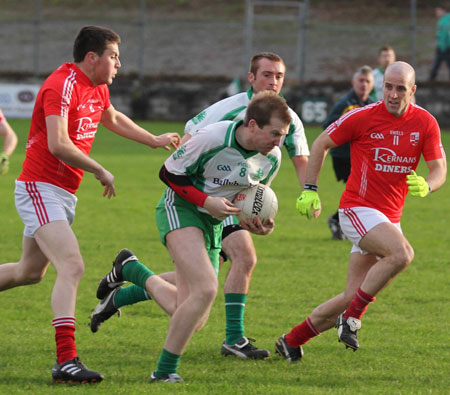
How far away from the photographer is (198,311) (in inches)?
216

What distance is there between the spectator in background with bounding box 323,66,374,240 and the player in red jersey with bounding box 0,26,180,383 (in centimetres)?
571

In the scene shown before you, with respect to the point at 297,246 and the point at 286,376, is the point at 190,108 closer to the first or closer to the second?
the point at 297,246

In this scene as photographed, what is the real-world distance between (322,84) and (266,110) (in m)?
22.6

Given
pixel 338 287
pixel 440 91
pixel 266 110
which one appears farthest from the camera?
pixel 440 91

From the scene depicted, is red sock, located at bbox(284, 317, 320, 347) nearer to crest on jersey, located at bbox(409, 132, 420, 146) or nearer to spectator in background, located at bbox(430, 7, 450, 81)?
crest on jersey, located at bbox(409, 132, 420, 146)

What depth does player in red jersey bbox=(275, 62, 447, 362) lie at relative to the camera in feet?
21.2

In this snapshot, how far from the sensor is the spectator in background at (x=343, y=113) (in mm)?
11664

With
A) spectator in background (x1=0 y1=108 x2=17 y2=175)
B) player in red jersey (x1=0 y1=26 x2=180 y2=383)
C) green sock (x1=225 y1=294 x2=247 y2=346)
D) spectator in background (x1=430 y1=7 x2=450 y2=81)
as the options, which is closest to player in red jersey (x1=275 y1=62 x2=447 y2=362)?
green sock (x1=225 y1=294 x2=247 y2=346)

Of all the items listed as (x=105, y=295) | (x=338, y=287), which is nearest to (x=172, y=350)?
(x=105, y=295)

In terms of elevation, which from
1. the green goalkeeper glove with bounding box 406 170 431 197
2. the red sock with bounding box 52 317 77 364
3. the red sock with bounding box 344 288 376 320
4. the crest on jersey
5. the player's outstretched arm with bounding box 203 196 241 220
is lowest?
the red sock with bounding box 52 317 77 364

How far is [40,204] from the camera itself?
602 cm

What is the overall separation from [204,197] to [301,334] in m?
1.46

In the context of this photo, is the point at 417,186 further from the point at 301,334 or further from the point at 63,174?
the point at 63,174

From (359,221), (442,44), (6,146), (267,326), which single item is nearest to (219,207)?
(359,221)
